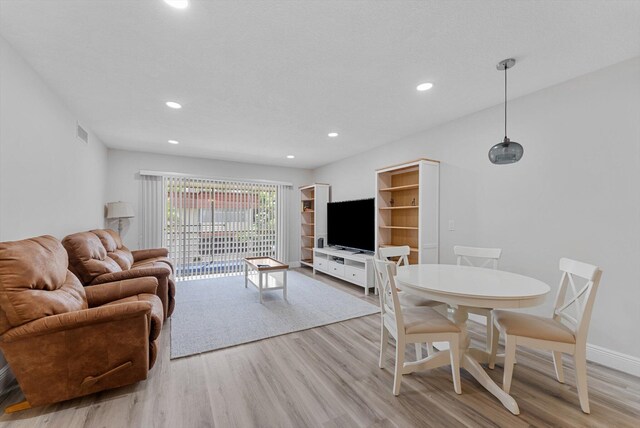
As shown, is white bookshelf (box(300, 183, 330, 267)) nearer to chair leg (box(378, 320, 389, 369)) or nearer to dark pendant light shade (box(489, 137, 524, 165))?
chair leg (box(378, 320, 389, 369))

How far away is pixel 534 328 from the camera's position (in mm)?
1797

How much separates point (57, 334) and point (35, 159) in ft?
5.40

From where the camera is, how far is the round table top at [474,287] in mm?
1679

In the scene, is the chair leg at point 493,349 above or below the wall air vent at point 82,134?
below

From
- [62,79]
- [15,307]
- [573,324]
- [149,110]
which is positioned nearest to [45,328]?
[15,307]

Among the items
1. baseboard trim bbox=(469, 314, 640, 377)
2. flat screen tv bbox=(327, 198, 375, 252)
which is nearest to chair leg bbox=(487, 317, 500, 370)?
baseboard trim bbox=(469, 314, 640, 377)

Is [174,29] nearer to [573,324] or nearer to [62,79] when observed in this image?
[62,79]

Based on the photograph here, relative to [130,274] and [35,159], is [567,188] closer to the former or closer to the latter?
[130,274]

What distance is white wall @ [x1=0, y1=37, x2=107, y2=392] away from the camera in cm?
193

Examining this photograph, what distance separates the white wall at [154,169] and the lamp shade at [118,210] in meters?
0.45

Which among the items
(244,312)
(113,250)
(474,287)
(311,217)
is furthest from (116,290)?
(311,217)

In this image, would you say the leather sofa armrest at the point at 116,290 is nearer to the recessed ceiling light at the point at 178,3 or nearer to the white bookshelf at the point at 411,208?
the recessed ceiling light at the point at 178,3

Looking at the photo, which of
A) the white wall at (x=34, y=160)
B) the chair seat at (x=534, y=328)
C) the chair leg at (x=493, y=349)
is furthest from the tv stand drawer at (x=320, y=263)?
the white wall at (x=34, y=160)

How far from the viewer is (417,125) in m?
3.69
